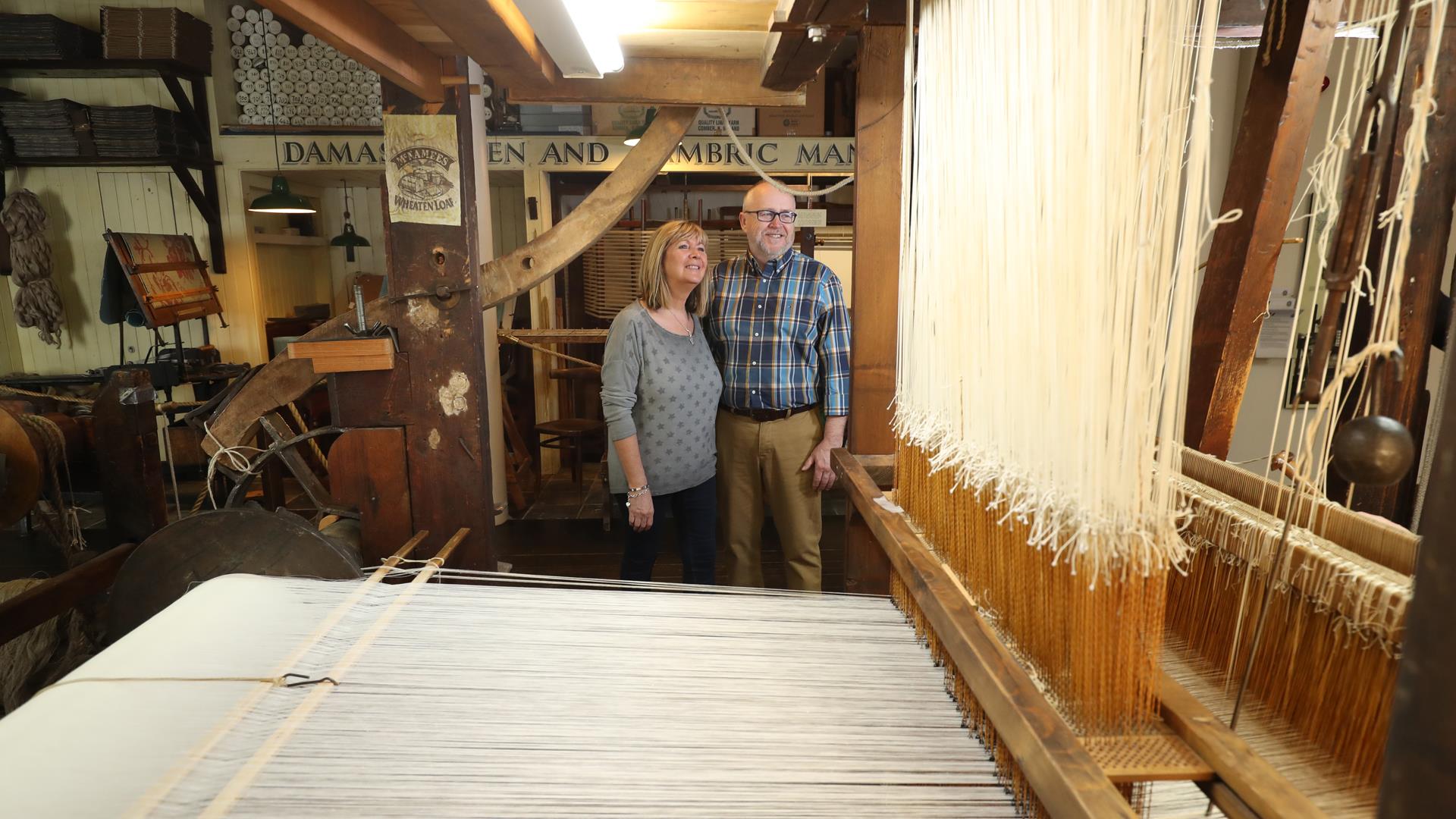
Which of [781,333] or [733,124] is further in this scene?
[733,124]

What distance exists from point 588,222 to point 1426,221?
1.88m

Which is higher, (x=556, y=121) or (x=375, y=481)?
(x=556, y=121)

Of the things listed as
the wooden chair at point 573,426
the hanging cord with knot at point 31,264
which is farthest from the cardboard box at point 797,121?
the hanging cord with knot at point 31,264

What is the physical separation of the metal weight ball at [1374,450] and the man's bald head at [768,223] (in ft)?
6.65

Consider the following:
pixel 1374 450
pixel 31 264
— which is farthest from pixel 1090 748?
pixel 31 264

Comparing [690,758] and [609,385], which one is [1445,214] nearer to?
[690,758]

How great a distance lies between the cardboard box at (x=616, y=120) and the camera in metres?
5.54

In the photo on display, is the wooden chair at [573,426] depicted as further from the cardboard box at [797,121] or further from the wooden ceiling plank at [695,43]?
the wooden ceiling plank at [695,43]

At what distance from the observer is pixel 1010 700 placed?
87 centimetres

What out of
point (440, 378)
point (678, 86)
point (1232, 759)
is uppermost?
point (678, 86)

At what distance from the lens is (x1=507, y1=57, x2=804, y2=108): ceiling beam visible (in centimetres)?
204

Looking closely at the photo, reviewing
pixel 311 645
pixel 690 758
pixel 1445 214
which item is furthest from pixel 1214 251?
pixel 311 645

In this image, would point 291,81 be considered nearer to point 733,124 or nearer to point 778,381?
point 733,124

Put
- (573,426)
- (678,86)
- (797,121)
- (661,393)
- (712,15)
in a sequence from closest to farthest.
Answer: (712,15) < (678,86) < (661,393) < (573,426) < (797,121)
